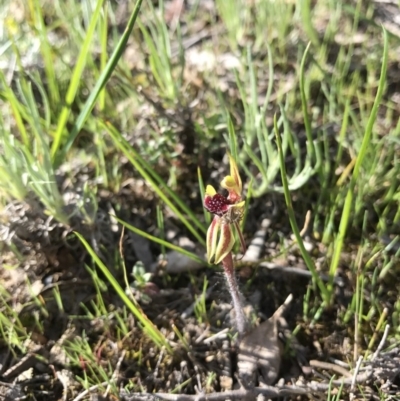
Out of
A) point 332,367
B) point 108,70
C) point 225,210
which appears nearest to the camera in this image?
point 225,210

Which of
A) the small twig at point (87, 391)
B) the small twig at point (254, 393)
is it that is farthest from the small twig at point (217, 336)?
the small twig at point (87, 391)

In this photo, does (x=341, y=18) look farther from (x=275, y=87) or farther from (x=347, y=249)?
(x=347, y=249)

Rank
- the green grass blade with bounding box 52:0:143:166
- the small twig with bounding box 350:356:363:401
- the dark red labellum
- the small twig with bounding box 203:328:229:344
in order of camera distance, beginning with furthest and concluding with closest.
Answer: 1. the small twig with bounding box 203:328:229:344
2. the small twig with bounding box 350:356:363:401
3. the green grass blade with bounding box 52:0:143:166
4. the dark red labellum

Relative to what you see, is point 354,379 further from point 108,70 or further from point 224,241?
point 108,70

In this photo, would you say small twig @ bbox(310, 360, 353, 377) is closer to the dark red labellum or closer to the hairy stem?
the hairy stem

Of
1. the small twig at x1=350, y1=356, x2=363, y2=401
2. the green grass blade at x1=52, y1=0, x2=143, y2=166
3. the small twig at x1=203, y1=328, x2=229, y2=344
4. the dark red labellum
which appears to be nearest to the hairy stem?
the small twig at x1=203, y1=328, x2=229, y2=344

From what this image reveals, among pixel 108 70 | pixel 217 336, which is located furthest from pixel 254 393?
pixel 108 70

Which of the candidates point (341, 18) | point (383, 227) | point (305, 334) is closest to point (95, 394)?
point (305, 334)

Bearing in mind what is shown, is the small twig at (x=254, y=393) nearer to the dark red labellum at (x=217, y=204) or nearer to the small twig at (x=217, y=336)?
the small twig at (x=217, y=336)
